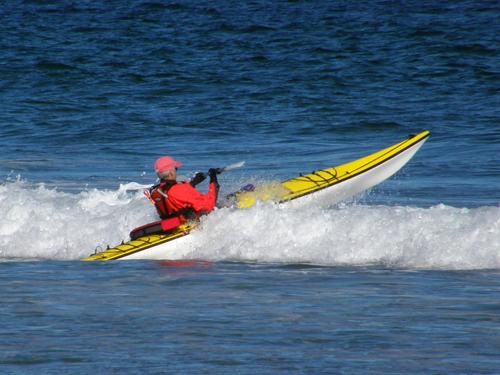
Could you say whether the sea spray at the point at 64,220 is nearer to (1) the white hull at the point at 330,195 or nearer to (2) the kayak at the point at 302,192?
(2) the kayak at the point at 302,192

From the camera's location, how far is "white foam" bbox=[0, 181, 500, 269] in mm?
11844

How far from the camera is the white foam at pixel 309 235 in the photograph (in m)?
11.8

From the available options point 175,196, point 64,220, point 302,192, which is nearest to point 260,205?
point 302,192

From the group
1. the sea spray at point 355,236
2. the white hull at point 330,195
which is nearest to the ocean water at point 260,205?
the sea spray at point 355,236

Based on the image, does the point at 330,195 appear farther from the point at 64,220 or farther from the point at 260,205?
the point at 64,220

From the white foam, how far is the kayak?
7.8 inches

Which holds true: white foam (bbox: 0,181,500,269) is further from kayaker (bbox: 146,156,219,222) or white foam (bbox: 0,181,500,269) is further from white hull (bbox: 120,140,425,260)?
kayaker (bbox: 146,156,219,222)

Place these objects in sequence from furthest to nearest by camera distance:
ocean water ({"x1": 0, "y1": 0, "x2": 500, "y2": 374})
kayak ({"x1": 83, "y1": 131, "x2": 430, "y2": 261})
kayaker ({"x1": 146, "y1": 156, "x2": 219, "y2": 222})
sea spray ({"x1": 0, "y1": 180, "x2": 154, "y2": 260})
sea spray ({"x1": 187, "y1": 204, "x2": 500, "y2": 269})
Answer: sea spray ({"x1": 0, "y1": 180, "x2": 154, "y2": 260}) < kayak ({"x1": 83, "y1": 131, "x2": 430, "y2": 261}) < kayaker ({"x1": 146, "y1": 156, "x2": 219, "y2": 222}) < sea spray ({"x1": 187, "y1": 204, "x2": 500, "y2": 269}) < ocean water ({"x1": 0, "y1": 0, "x2": 500, "y2": 374})

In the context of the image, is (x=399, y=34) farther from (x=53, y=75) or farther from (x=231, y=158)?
(x=231, y=158)

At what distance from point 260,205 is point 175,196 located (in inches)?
56.7

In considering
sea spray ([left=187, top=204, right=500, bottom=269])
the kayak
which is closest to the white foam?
sea spray ([left=187, top=204, right=500, bottom=269])

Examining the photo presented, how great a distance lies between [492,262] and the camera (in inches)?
442

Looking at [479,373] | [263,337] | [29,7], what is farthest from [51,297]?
[29,7]

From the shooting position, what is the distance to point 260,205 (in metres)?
13.3
